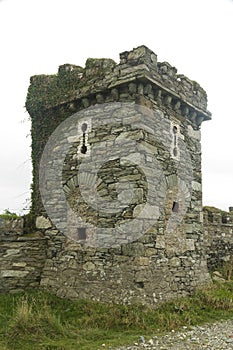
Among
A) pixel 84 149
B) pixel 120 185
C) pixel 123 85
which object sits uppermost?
pixel 123 85

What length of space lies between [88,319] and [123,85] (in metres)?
4.45

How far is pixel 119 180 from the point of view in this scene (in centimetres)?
732

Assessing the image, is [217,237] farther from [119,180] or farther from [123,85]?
[123,85]

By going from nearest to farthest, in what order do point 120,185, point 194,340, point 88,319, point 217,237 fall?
point 194,340 < point 88,319 < point 120,185 < point 217,237

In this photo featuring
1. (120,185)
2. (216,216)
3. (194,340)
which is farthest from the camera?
(216,216)

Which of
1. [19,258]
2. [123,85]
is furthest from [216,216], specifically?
[19,258]

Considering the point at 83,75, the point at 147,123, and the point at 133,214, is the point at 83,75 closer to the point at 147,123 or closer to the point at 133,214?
the point at 147,123

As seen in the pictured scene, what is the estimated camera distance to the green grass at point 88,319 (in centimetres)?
555

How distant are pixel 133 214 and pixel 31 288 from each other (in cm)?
288

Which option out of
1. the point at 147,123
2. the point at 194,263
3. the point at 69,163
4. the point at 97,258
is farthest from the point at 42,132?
the point at 194,263

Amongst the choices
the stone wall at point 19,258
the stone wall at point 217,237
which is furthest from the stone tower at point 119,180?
the stone wall at point 217,237

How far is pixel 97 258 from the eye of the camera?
7293 millimetres

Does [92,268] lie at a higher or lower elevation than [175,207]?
lower

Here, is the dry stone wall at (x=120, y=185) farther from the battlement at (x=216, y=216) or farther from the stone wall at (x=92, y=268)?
the battlement at (x=216, y=216)
